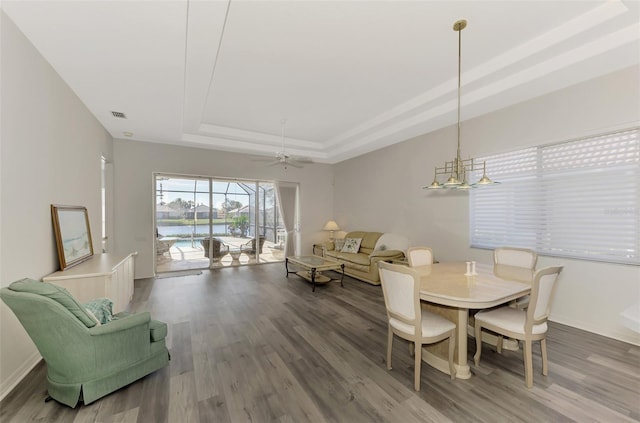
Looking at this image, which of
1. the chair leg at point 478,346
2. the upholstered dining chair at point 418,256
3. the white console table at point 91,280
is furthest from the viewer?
the upholstered dining chair at point 418,256

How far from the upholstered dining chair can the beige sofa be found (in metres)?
1.74

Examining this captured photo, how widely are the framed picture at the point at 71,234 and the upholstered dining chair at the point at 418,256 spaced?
406 cm

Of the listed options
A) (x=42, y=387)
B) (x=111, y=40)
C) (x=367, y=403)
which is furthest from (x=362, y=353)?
(x=111, y=40)

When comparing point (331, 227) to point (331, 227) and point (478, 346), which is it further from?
point (478, 346)

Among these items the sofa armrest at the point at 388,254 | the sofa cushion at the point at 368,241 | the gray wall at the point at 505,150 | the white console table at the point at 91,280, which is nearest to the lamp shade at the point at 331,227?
the gray wall at the point at 505,150

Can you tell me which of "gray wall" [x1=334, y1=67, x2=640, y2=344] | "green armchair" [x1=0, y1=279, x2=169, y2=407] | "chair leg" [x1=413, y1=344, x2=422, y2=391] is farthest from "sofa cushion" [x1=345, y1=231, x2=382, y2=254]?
"green armchair" [x1=0, y1=279, x2=169, y2=407]

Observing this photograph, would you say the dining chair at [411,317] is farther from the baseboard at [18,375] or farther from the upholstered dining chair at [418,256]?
the baseboard at [18,375]

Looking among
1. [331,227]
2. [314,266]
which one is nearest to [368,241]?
[331,227]

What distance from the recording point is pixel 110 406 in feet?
6.54

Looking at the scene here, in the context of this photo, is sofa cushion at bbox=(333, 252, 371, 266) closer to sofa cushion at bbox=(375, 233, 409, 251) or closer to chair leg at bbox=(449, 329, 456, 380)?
sofa cushion at bbox=(375, 233, 409, 251)

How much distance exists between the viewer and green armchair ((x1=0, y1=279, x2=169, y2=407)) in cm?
184

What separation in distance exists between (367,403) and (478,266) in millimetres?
2267

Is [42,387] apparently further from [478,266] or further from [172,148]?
[172,148]

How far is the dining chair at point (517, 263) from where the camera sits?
2838mm
